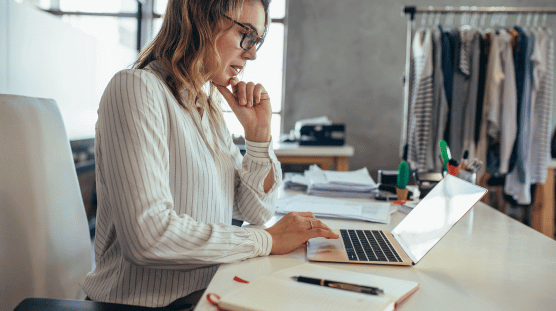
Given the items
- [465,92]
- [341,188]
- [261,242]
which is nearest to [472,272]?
[261,242]

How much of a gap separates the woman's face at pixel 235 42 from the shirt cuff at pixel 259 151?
0.17m

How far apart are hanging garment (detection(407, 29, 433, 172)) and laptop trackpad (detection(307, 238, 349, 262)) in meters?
1.87

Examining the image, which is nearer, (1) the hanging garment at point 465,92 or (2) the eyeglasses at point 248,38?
(2) the eyeglasses at point 248,38

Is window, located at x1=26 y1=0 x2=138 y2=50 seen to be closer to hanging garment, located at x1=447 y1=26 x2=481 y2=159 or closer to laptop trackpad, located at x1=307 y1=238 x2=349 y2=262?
laptop trackpad, located at x1=307 y1=238 x2=349 y2=262

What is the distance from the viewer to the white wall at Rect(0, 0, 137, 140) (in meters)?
1.26

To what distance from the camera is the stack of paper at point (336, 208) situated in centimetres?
108

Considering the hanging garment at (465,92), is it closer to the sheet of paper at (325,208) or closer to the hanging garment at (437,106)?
the hanging garment at (437,106)

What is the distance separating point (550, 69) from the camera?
2496mm

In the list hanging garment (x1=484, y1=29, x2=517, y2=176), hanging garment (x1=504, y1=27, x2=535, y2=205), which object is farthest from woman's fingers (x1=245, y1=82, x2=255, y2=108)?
hanging garment (x1=504, y1=27, x2=535, y2=205)

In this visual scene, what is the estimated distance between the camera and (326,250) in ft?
2.57

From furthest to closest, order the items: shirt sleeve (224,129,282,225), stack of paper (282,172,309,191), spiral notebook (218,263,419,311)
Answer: stack of paper (282,172,309,191)
shirt sleeve (224,129,282,225)
spiral notebook (218,263,419,311)

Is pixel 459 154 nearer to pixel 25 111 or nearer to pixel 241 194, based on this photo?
pixel 241 194

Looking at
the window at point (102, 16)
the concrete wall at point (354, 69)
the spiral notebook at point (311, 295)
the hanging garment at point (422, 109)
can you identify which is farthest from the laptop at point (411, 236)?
the concrete wall at point (354, 69)

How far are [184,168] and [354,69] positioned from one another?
3307 millimetres
